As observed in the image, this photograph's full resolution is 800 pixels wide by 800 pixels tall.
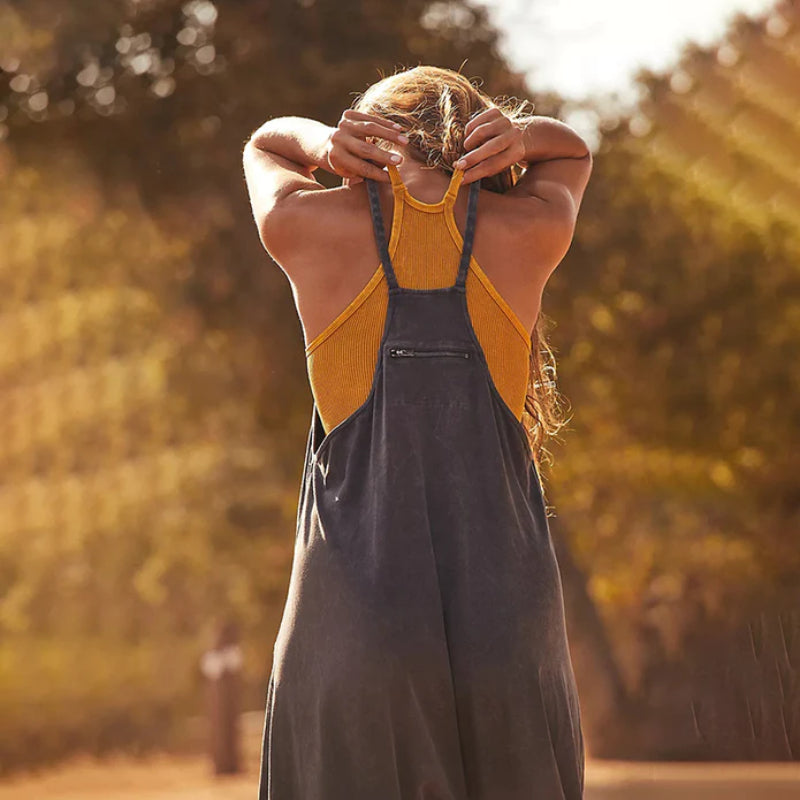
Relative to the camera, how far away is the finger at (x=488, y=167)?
112 cm

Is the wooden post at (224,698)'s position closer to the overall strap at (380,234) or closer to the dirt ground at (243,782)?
the dirt ground at (243,782)

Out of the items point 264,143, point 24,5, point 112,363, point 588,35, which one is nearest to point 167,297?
point 112,363

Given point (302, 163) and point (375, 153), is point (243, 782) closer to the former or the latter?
point (302, 163)

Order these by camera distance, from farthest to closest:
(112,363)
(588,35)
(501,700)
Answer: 1. (112,363)
2. (588,35)
3. (501,700)

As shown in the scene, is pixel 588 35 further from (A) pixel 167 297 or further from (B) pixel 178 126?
→ (A) pixel 167 297

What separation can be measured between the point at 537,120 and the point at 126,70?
450cm

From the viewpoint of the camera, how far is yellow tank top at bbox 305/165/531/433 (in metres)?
1.08

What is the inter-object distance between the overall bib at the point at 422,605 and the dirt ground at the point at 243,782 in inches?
139

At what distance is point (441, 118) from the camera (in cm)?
120

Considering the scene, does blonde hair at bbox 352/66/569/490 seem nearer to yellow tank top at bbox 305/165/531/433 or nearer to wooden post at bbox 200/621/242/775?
yellow tank top at bbox 305/165/531/433

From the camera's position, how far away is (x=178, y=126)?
5477 millimetres

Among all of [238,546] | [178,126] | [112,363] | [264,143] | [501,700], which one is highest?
[178,126]

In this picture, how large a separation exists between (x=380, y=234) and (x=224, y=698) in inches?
210

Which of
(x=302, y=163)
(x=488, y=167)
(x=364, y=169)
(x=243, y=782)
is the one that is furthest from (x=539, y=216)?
(x=243, y=782)
